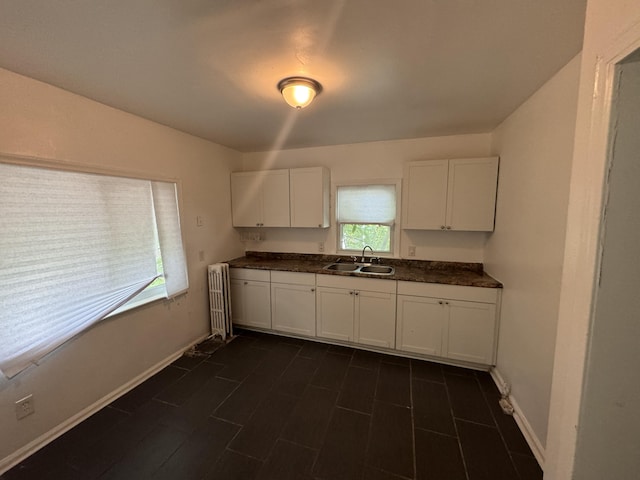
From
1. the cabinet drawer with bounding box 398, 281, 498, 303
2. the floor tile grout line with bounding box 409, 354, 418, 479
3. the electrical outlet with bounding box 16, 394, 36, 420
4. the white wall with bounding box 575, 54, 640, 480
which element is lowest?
the floor tile grout line with bounding box 409, 354, 418, 479

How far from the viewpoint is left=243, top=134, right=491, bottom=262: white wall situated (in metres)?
2.96

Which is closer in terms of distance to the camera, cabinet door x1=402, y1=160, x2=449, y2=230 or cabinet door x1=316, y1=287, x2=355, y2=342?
cabinet door x1=402, y1=160, x2=449, y2=230

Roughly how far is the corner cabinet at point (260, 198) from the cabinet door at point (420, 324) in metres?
1.76

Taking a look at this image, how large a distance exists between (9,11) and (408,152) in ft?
10.2

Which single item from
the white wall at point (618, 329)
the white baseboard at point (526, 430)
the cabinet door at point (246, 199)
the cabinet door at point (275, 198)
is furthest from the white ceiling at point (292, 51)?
the white baseboard at point (526, 430)

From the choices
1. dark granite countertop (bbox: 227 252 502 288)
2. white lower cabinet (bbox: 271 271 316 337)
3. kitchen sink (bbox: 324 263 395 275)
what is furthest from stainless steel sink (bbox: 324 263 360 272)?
white lower cabinet (bbox: 271 271 316 337)

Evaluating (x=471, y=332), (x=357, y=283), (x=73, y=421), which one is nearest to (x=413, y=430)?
(x=471, y=332)

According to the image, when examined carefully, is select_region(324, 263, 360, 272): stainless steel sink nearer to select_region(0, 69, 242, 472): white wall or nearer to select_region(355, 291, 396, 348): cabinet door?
select_region(355, 291, 396, 348): cabinet door

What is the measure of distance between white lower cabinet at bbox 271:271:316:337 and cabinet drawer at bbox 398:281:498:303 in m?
1.03

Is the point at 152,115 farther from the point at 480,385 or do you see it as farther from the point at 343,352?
the point at 480,385

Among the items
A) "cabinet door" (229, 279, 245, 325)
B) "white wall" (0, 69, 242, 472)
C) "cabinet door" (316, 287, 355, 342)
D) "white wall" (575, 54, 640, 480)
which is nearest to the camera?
"white wall" (575, 54, 640, 480)

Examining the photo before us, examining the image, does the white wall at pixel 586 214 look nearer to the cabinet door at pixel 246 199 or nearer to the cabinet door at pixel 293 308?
the cabinet door at pixel 293 308

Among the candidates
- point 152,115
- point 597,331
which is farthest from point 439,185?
point 152,115

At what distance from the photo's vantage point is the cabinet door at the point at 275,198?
3.35 m
